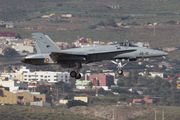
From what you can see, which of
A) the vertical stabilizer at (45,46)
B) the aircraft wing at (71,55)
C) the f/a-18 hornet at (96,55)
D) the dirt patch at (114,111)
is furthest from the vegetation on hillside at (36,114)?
the aircraft wing at (71,55)

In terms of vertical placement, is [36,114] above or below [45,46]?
below

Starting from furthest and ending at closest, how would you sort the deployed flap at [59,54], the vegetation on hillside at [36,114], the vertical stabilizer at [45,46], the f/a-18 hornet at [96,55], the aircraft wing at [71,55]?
the vegetation on hillside at [36,114], the vertical stabilizer at [45,46], the f/a-18 hornet at [96,55], the aircraft wing at [71,55], the deployed flap at [59,54]

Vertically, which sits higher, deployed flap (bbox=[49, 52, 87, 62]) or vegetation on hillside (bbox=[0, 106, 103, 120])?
deployed flap (bbox=[49, 52, 87, 62])

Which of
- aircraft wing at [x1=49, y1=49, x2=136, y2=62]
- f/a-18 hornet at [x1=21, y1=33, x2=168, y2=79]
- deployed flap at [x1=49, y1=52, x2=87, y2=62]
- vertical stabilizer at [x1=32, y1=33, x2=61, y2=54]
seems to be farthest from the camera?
vertical stabilizer at [x1=32, y1=33, x2=61, y2=54]

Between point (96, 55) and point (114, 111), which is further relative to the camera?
point (114, 111)

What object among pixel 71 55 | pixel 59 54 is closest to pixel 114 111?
pixel 71 55

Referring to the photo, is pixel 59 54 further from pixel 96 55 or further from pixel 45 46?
pixel 96 55

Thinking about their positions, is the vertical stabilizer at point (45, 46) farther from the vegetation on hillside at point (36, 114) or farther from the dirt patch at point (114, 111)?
the dirt patch at point (114, 111)

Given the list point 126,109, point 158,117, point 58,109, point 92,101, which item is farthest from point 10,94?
point 158,117

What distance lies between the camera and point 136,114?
170 metres

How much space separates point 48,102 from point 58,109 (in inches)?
426

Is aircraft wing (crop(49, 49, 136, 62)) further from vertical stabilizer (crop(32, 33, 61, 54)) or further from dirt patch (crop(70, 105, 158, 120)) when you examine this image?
dirt patch (crop(70, 105, 158, 120))

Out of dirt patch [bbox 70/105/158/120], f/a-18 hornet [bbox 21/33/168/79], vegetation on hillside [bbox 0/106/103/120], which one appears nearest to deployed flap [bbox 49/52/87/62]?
f/a-18 hornet [bbox 21/33/168/79]

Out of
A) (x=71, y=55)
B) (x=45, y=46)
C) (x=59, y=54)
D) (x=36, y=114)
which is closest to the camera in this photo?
(x=59, y=54)
